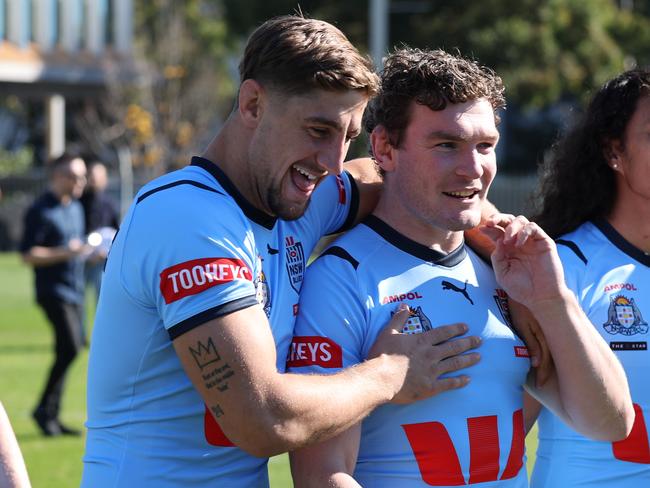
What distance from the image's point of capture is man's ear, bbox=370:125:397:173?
3.51m

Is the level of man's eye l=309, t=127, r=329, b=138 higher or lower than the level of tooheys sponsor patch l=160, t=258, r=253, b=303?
higher

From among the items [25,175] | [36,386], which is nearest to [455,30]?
[25,175]

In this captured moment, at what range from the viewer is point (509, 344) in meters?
3.42

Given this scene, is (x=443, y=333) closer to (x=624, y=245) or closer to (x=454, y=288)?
(x=454, y=288)

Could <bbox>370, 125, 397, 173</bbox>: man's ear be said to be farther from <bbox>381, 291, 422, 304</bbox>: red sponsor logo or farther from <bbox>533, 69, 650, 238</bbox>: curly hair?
<bbox>533, 69, 650, 238</bbox>: curly hair

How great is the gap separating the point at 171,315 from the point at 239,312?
0.59 ft

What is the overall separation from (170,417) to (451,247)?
1068 mm

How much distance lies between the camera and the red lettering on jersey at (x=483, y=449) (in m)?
3.24

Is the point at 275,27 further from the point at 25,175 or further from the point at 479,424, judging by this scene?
the point at 25,175

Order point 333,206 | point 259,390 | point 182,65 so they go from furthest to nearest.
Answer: point 182,65, point 333,206, point 259,390

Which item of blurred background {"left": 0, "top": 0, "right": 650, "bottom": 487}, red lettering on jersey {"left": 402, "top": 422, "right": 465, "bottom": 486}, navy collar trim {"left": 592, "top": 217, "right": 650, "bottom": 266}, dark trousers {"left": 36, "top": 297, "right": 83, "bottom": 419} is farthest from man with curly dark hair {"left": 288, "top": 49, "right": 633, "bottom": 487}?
blurred background {"left": 0, "top": 0, "right": 650, "bottom": 487}

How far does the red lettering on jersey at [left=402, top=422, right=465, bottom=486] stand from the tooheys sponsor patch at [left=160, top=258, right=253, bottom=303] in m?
0.77

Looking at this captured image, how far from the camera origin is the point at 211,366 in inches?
112

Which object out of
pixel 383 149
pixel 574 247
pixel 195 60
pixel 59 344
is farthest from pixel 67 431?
pixel 195 60
